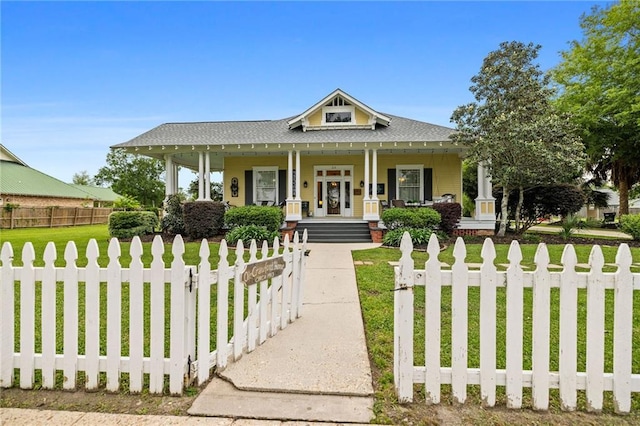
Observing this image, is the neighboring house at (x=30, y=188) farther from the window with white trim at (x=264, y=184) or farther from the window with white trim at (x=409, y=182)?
the window with white trim at (x=409, y=182)

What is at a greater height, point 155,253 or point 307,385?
point 155,253

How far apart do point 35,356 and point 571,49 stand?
2672 cm

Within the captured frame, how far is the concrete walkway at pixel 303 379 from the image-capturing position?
2.03m

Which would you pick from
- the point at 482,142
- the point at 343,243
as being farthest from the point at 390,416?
the point at 482,142

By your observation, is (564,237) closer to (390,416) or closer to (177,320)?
(390,416)

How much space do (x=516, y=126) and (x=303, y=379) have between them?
34.8 feet

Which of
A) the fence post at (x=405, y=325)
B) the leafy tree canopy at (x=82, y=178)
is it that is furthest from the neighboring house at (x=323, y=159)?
the leafy tree canopy at (x=82, y=178)

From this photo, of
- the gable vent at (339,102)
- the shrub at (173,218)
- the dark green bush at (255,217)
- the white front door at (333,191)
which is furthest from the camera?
the white front door at (333,191)

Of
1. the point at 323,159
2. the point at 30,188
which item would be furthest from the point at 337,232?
the point at 30,188

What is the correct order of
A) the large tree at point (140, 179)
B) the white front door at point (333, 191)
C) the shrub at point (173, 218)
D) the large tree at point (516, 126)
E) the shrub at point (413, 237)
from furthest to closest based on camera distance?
1. the large tree at point (140, 179)
2. the white front door at point (333, 191)
3. the shrub at point (173, 218)
4. the shrub at point (413, 237)
5. the large tree at point (516, 126)

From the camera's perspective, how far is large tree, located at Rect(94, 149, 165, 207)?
44.4 meters

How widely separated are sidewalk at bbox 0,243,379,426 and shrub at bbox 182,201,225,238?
9153 millimetres

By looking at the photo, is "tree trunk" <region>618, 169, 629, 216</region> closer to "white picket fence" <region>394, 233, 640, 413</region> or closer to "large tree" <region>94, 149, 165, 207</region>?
"white picket fence" <region>394, 233, 640, 413</region>

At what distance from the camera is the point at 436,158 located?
1491 centimetres
